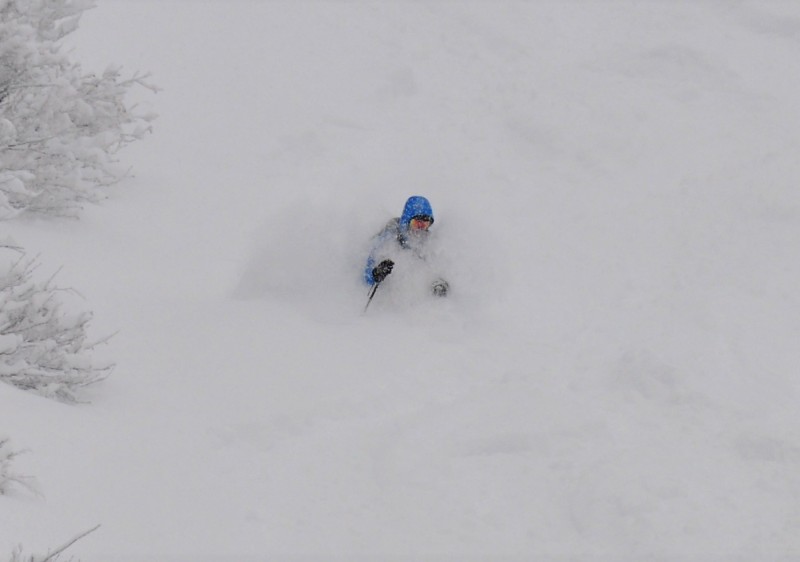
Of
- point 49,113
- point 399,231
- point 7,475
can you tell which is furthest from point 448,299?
point 7,475

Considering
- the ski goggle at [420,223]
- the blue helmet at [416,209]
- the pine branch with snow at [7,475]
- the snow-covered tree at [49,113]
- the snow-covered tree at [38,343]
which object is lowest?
the pine branch with snow at [7,475]

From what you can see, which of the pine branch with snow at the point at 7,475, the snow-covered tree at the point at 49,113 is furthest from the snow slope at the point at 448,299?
the snow-covered tree at the point at 49,113

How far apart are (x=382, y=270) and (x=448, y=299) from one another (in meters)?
0.84

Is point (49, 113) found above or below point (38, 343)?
above

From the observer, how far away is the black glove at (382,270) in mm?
8695

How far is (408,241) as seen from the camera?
9344mm

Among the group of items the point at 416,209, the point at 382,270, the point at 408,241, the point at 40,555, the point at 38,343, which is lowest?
the point at 40,555

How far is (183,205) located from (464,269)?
3.63m

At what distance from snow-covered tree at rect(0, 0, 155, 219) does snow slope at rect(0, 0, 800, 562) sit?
16.9 inches

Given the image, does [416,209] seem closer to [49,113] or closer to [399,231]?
[399,231]

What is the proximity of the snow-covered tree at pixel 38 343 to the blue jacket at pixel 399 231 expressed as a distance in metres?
3.88

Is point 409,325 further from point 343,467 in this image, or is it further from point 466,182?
point 466,182

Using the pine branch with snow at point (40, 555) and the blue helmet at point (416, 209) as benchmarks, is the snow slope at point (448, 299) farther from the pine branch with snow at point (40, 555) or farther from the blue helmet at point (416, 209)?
the blue helmet at point (416, 209)

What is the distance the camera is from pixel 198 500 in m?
4.98
